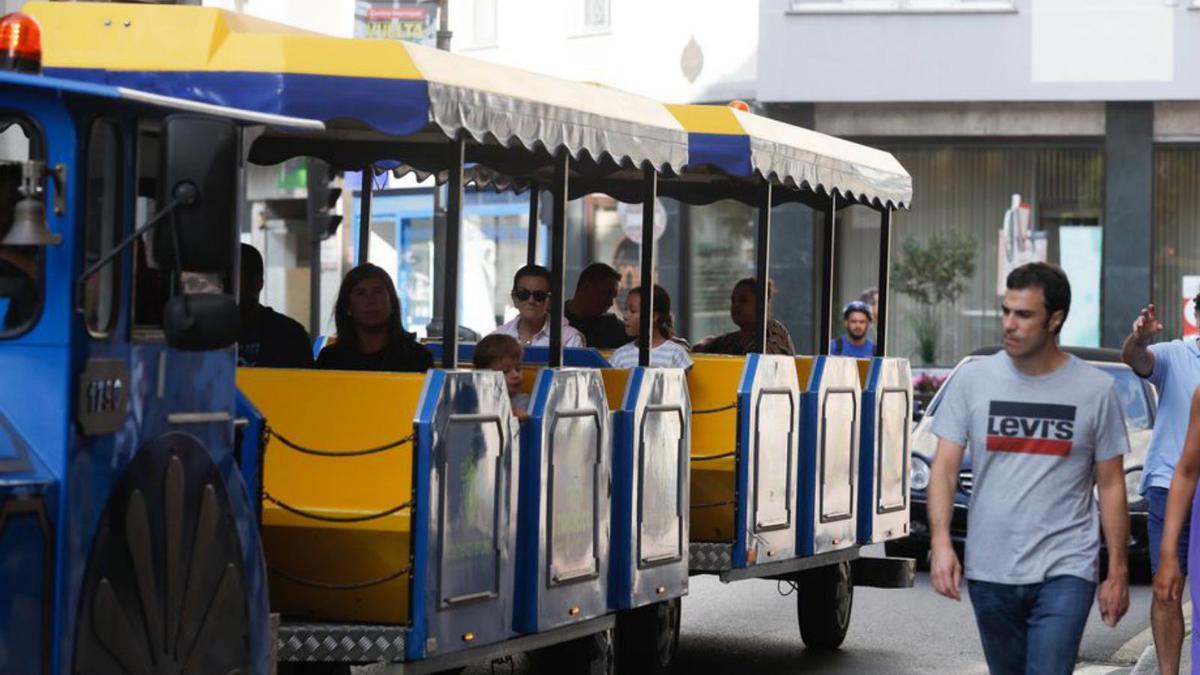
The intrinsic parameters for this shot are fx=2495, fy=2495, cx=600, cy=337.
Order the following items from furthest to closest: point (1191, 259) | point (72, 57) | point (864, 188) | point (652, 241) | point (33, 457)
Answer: point (1191, 259) < point (864, 188) < point (652, 241) < point (72, 57) < point (33, 457)

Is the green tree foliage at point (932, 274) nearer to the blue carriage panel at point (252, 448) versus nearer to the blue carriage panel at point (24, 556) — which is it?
the blue carriage panel at point (252, 448)

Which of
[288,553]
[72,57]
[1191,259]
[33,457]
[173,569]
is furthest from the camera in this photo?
[1191,259]

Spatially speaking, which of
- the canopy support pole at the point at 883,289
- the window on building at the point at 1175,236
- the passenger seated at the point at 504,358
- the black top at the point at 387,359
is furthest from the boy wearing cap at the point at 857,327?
the window on building at the point at 1175,236

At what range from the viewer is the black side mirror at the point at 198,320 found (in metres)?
6.05

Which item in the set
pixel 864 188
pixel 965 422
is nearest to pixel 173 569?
pixel 965 422

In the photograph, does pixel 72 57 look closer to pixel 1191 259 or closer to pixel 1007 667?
pixel 1007 667

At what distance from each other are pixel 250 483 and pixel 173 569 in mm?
921

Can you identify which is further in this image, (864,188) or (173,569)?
(864,188)

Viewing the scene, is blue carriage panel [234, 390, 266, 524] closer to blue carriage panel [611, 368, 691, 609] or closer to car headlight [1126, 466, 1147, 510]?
blue carriage panel [611, 368, 691, 609]

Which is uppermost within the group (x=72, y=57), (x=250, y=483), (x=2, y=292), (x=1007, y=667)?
(x=72, y=57)

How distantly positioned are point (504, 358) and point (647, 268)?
149cm

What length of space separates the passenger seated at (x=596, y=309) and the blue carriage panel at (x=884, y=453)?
4.90 feet

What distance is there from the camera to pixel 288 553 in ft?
27.6

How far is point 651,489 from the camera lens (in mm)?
10320
